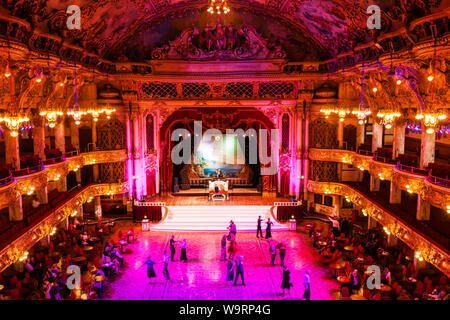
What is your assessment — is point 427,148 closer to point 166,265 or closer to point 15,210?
point 166,265

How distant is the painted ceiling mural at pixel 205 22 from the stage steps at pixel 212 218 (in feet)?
31.2

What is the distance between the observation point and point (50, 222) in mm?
16719

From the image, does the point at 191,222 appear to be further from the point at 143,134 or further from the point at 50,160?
the point at 50,160

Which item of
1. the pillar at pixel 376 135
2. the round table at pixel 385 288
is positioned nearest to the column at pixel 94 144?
the pillar at pixel 376 135

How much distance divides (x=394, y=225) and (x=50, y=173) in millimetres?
15303

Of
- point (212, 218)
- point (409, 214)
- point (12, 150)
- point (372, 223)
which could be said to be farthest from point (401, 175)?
point (12, 150)

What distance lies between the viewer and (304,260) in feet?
55.8

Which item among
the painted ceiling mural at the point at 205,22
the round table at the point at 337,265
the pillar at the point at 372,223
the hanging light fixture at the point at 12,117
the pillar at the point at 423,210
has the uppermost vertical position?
the painted ceiling mural at the point at 205,22

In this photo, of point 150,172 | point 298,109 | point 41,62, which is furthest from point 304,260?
point 41,62

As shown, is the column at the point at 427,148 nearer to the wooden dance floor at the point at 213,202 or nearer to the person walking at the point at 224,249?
the person walking at the point at 224,249

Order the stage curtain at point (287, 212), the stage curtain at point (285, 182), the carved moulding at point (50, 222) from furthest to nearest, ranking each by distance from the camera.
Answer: the stage curtain at point (285, 182) < the stage curtain at point (287, 212) < the carved moulding at point (50, 222)

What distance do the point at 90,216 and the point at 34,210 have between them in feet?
21.5

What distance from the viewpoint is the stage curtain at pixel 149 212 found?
73.3ft

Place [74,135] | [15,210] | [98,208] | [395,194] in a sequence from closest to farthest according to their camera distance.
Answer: [15,210] < [395,194] < [74,135] < [98,208]
